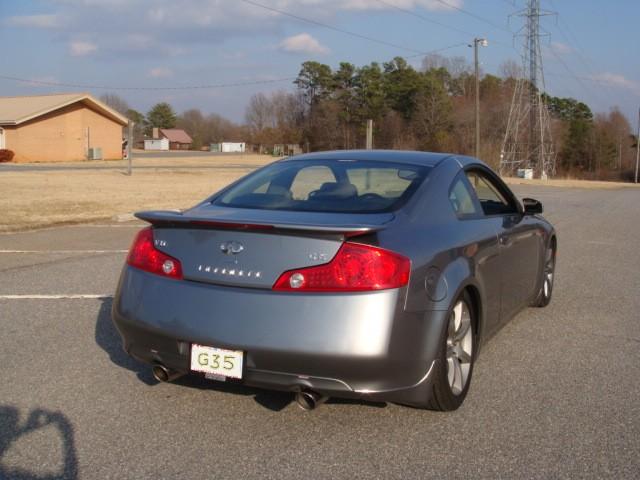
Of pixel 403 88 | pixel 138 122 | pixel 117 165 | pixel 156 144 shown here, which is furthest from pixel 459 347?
pixel 138 122

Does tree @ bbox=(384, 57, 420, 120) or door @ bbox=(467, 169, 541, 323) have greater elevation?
tree @ bbox=(384, 57, 420, 120)

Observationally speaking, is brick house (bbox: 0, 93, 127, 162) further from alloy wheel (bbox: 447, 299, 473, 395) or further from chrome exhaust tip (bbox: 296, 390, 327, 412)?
chrome exhaust tip (bbox: 296, 390, 327, 412)

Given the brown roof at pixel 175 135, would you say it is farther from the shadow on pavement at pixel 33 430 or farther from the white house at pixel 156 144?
the shadow on pavement at pixel 33 430

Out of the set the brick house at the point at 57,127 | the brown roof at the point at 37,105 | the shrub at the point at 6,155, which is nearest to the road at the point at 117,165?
the shrub at the point at 6,155

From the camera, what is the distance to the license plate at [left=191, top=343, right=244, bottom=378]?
3.60 m

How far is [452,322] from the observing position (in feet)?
13.3

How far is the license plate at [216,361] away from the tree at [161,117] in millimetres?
140041

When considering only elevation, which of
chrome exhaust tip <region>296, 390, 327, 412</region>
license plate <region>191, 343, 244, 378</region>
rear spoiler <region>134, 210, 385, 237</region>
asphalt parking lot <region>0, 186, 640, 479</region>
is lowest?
asphalt parking lot <region>0, 186, 640, 479</region>

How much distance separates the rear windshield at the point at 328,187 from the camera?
14.2ft

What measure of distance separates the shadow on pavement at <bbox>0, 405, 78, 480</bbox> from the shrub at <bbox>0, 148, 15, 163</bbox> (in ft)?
159

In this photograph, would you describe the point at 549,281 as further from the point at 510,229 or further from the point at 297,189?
the point at 297,189

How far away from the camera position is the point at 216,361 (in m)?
3.65

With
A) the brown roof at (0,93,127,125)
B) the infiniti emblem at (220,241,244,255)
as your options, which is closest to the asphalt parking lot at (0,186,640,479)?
the infiniti emblem at (220,241,244,255)

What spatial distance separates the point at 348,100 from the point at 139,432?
87213 millimetres
